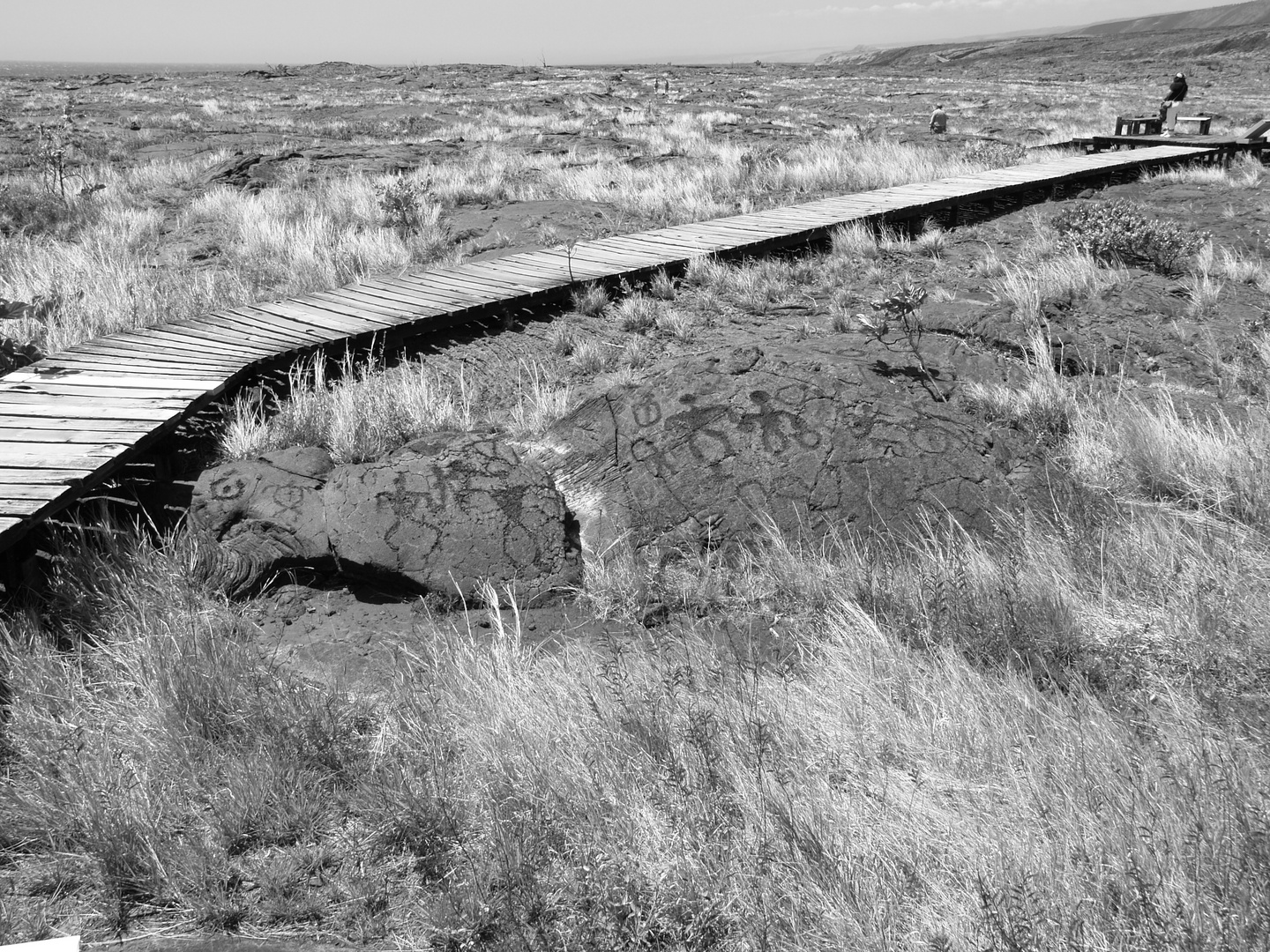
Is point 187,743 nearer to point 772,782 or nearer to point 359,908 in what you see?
point 359,908

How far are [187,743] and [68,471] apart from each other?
2058 mm

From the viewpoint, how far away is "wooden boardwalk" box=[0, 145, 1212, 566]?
4.62m

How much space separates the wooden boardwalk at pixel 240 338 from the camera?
4.62 metres

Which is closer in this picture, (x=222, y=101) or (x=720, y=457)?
(x=720, y=457)

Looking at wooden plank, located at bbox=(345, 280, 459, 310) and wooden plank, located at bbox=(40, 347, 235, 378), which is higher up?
wooden plank, located at bbox=(345, 280, 459, 310)

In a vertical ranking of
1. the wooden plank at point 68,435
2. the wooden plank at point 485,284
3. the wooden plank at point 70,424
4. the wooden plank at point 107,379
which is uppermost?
the wooden plank at point 485,284

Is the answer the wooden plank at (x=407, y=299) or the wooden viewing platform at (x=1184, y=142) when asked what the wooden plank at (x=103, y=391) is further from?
the wooden viewing platform at (x=1184, y=142)

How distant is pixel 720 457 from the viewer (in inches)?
184

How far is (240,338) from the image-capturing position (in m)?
6.80

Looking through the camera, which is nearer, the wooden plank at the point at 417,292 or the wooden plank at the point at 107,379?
the wooden plank at the point at 107,379

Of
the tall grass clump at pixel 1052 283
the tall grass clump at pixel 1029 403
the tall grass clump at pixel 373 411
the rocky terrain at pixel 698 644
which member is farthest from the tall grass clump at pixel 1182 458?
the tall grass clump at pixel 373 411

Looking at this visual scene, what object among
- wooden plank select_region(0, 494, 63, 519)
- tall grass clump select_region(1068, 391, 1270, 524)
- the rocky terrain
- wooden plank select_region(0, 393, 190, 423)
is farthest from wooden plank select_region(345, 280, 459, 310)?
tall grass clump select_region(1068, 391, 1270, 524)

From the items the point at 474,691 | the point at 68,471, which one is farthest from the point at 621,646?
the point at 68,471

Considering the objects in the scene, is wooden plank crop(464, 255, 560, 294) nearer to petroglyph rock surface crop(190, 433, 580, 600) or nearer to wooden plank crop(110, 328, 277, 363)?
wooden plank crop(110, 328, 277, 363)
